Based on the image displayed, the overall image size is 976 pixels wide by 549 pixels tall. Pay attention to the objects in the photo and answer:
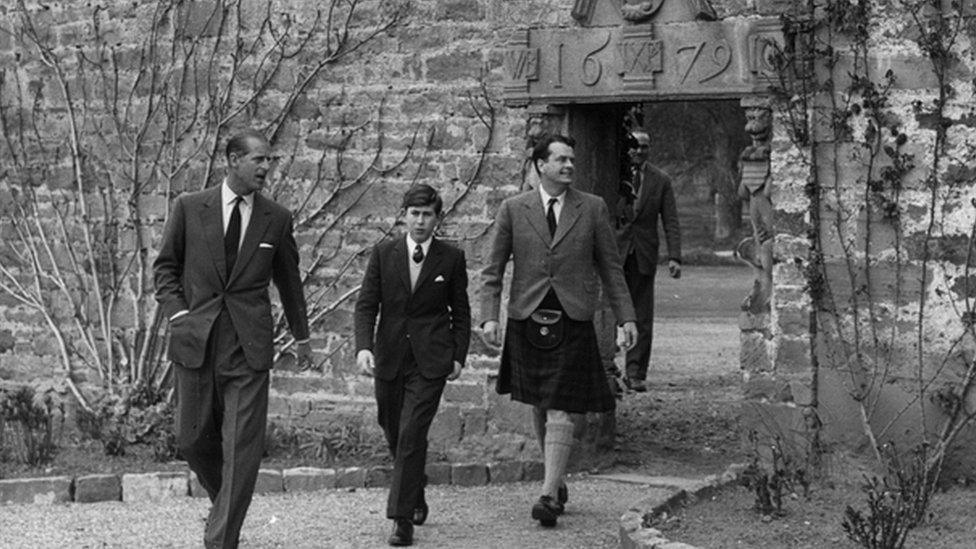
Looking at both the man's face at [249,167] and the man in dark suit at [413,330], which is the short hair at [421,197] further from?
the man's face at [249,167]

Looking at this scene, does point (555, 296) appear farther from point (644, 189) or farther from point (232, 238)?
point (644, 189)

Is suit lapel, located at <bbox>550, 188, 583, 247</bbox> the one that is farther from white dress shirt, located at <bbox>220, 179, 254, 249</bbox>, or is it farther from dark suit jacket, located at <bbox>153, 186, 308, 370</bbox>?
white dress shirt, located at <bbox>220, 179, 254, 249</bbox>

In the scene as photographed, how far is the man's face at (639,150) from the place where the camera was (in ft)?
→ 44.6

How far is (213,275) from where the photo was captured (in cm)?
865

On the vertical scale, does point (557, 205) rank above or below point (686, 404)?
above

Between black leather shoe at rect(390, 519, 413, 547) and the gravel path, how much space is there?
0.24ft

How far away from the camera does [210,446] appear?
878 centimetres

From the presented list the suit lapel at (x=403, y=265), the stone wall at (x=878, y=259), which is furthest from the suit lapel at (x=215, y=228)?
the stone wall at (x=878, y=259)

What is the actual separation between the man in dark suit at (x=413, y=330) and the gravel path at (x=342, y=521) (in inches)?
13.1

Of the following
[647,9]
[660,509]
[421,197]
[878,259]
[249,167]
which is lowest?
[660,509]

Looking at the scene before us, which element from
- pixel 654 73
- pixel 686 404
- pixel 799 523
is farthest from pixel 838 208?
pixel 686 404

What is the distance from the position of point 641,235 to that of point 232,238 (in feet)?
18.7

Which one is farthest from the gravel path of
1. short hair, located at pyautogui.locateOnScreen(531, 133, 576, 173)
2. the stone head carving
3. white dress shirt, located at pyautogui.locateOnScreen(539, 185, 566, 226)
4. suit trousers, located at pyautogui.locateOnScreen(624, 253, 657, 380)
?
suit trousers, located at pyautogui.locateOnScreen(624, 253, 657, 380)

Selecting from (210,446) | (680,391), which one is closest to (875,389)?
(210,446)
